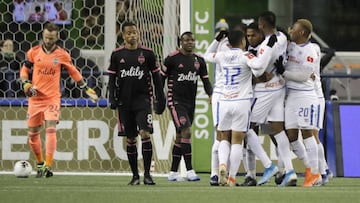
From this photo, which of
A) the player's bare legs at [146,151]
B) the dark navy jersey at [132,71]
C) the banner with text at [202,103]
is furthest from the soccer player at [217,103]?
the banner with text at [202,103]

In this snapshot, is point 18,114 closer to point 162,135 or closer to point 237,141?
point 162,135

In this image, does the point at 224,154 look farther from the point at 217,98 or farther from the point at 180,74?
the point at 180,74

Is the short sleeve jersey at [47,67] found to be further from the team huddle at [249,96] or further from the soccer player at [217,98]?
the team huddle at [249,96]

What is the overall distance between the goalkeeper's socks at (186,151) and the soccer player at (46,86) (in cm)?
154

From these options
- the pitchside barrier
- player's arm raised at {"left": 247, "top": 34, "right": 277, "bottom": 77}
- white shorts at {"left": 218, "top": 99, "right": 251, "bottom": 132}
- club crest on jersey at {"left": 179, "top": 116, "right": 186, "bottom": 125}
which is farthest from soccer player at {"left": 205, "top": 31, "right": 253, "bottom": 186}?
the pitchside barrier

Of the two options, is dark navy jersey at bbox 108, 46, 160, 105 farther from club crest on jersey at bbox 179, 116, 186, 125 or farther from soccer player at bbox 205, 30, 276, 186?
club crest on jersey at bbox 179, 116, 186, 125

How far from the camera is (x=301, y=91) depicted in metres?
14.9

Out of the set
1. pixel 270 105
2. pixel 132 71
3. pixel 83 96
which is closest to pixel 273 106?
pixel 270 105

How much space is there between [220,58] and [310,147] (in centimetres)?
145

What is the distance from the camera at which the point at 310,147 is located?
15.1 metres

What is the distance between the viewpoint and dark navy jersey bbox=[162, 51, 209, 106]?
17.0 meters

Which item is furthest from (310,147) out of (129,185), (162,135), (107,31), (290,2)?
(290,2)

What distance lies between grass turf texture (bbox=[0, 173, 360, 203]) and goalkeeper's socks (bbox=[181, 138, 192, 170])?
116 centimetres

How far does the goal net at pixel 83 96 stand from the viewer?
18.6 m
